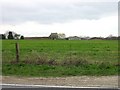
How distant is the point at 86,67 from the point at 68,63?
1055mm

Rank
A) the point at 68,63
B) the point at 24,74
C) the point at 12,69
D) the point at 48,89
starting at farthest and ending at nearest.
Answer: the point at 68,63
the point at 12,69
the point at 24,74
the point at 48,89

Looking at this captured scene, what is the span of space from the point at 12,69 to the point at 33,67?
3.58 feet

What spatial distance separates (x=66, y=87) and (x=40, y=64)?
6.36 m

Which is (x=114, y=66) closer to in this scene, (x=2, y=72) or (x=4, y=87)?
(x=2, y=72)

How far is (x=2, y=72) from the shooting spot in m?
13.3

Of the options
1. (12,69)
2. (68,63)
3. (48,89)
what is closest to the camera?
(48,89)

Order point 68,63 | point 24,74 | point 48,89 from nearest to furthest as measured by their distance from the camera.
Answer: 1. point 48,89
2. point 24,74
3. point 68,63

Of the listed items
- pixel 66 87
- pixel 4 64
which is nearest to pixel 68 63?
pixel 4 64

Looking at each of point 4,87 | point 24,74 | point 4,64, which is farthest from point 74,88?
point 4,64

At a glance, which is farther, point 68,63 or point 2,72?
point 68,63

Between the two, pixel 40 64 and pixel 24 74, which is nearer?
pixel 24 74

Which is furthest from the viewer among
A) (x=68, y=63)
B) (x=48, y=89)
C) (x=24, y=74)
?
(x=68, y=63)

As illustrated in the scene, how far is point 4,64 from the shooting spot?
15.5 m

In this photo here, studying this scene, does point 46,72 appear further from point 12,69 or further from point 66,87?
point 66,87
